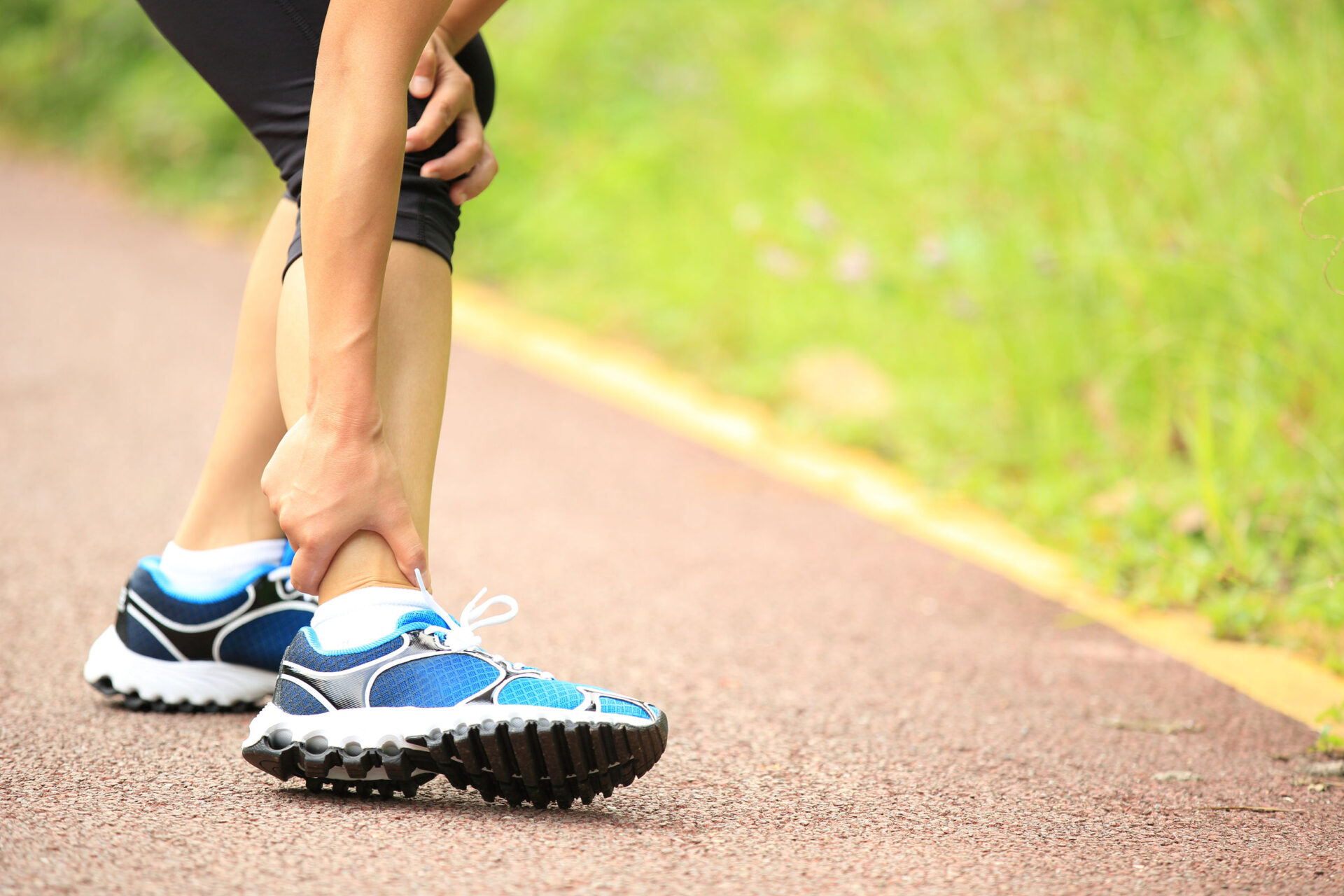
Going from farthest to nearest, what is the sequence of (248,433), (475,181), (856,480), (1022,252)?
(1022,252) < (856,480) < (248,433) < (475,181)

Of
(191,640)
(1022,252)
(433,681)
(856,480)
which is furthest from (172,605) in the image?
(1022,252)

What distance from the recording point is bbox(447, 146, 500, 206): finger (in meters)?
1.30

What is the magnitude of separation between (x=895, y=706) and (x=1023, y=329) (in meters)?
1.63

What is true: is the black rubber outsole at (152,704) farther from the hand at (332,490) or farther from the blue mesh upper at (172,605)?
the hand at (332,490)

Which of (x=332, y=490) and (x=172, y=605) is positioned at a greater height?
(x=332, y=490)

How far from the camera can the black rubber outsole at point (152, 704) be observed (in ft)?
4.79

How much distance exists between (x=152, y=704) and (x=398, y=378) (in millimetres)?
568

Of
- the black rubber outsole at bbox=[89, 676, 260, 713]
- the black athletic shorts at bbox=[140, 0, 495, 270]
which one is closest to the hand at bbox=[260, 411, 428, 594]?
the black athletic shorts at bbox=[140, 0, 495, 270]

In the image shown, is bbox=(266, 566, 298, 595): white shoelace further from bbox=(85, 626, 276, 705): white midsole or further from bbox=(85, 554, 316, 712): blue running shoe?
bbox=(85, 626, 276, 705): white midsole

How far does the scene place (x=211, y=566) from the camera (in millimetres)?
1448

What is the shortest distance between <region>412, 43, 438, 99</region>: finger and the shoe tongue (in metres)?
0.51

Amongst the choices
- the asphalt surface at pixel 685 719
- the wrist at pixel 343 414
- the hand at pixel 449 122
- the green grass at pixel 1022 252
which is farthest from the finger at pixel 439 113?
the green grass at pixel 1022 252

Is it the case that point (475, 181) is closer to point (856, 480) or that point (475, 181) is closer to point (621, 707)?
point (621, 707)

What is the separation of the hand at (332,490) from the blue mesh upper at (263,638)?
33 cm
